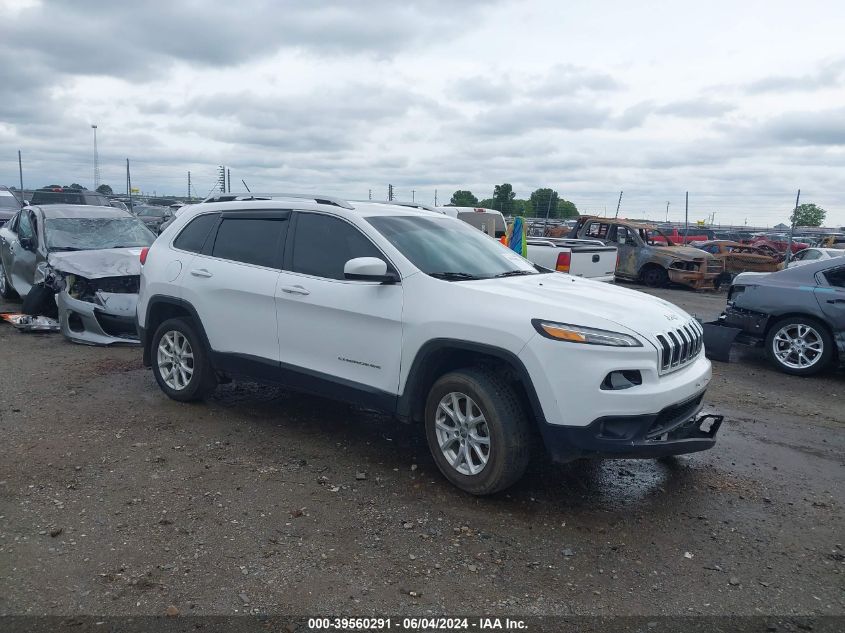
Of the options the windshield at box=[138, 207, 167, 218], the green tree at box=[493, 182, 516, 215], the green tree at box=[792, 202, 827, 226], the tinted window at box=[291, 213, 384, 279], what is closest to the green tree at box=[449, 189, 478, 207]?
the green tree at box=[493, 182, 516, 215]

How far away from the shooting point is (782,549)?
3842 mm

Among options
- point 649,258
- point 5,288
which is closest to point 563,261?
point 649,258

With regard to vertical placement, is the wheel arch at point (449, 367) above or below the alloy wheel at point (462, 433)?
above

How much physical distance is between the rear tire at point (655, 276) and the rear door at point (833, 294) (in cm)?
977

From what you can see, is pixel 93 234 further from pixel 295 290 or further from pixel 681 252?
pixel 681 252

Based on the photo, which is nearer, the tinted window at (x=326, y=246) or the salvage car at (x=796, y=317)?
the tinted window at (x=326, y=246)

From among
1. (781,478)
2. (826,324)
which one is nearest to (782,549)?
(781,478)

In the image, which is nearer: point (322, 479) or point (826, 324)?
point (322, 479)

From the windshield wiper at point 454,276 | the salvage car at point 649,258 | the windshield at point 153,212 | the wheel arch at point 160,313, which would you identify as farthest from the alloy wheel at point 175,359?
the windshield at point 153,212

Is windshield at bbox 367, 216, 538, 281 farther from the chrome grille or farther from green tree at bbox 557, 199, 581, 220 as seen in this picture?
green tree at bbox 557, 199, 581, 220

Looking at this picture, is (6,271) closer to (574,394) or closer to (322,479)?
(322,479)

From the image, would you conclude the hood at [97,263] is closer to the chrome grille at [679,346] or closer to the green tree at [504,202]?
the chrome grille at [679,346]

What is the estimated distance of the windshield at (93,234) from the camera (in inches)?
388

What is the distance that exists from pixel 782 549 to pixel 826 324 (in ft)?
17.1
